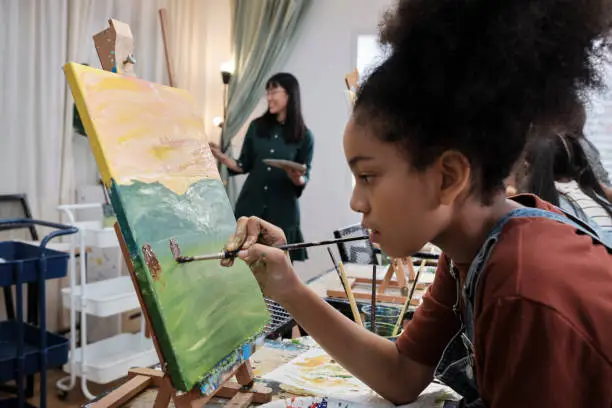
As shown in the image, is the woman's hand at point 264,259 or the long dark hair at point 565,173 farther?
the long dark hair at point 565,173

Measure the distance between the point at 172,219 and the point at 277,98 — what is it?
6.43 feet

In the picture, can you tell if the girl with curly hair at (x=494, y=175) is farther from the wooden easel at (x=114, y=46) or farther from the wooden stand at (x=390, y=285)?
the wooden stand at (x=390, y=285)

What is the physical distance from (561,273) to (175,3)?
12.7ft

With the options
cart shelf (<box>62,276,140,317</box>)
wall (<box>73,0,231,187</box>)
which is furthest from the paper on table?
wall (<box>73,0,231,187</box>)

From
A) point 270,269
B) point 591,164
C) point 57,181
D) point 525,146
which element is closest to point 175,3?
point 57,181

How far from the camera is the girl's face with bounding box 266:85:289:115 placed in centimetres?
279

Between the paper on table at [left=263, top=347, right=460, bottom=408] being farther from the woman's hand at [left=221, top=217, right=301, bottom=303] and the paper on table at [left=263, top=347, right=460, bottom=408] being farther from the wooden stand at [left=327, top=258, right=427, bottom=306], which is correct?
the wooden stand at [left=327, top=258, right=427, bottom=306]

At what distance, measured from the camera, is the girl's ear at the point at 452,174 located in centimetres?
60

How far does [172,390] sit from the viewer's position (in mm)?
805

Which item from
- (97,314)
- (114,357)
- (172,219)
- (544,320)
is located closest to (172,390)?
(172,219)

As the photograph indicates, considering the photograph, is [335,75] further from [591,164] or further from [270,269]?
[270,269]

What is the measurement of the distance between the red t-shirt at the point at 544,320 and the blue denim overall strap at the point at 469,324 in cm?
2

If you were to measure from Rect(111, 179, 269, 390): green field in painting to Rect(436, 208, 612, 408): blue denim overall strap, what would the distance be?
392 millimetres

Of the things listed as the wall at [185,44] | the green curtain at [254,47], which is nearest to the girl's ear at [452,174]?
the wall at [185,44]
